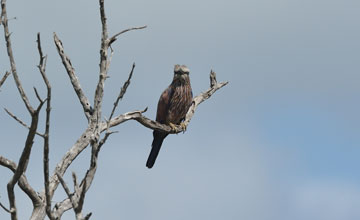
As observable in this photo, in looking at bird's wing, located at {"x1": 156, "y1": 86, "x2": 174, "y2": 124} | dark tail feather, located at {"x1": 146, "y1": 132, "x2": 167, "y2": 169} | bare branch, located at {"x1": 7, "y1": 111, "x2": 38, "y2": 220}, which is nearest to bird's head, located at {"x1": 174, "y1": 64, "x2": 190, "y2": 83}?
bird's wing, located at {"x1": 156, "y1": 86, "x2": 174, "y2": 124}

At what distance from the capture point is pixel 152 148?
39.5ft

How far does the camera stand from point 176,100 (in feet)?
36.8

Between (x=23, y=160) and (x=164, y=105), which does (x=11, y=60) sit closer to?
(x=23, y=160)

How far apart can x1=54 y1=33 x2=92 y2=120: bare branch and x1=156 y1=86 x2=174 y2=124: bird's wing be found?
144 inches

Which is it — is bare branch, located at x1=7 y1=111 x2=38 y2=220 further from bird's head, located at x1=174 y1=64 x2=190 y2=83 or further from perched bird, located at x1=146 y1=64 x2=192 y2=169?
bird's head, located at x1=174 y1=64 x2=190 y2=83

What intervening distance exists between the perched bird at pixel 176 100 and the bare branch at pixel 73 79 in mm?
3602

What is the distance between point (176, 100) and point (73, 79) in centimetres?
377

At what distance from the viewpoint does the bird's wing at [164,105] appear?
37.2 feet

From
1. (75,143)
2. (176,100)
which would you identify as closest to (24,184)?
(75,143)

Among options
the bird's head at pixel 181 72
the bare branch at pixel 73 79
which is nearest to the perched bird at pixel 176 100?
the bird's head at pixel 181 72

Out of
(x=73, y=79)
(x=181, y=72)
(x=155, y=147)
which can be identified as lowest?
(x=73, y=79)

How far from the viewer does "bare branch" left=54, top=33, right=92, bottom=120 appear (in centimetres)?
740

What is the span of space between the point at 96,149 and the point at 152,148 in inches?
303

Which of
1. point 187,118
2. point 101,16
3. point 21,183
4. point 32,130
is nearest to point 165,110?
point 187,118
